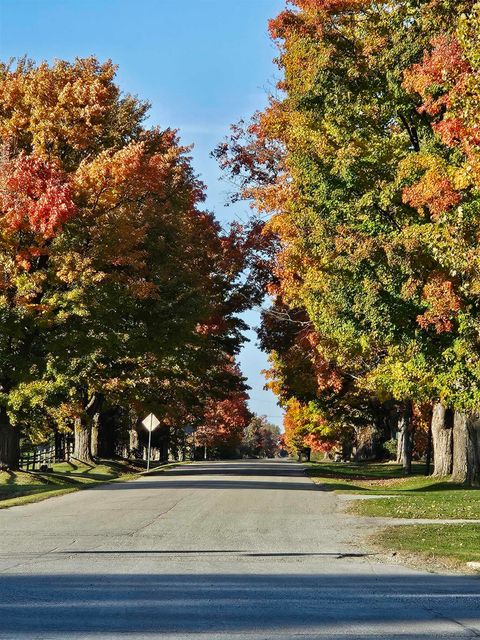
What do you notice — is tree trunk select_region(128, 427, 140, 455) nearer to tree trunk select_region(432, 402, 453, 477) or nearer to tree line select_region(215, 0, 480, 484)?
tree trunk select_region(432, 402, 453, 477)

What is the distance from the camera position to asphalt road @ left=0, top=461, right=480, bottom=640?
741cm

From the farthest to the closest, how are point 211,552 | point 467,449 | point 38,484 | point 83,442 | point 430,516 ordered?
point 83,442, point 467,449, point 38,484, point 430,516, point 211,552

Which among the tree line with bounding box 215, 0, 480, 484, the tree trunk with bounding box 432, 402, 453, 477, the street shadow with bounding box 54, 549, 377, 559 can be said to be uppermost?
the tree line with bounding box 215, 0, 480, 484

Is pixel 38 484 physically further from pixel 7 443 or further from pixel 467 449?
pixel 467 449

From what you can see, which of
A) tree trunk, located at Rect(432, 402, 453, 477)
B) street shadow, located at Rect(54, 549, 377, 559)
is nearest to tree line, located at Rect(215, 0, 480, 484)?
street shadow, located at Rect(54, 549, 377, 559)

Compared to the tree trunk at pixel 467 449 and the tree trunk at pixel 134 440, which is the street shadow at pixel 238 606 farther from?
the tree trunk at pixel 134 440

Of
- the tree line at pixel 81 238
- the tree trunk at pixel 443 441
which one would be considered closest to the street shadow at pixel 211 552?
the tree line at pixel 81 238

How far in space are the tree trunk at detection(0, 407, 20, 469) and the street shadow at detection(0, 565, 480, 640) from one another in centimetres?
2038

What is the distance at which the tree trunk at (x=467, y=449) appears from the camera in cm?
2995

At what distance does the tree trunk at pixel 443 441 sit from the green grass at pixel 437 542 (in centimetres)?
1781

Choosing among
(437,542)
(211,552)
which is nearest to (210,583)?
(211,552)

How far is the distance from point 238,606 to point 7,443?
22.8 meters

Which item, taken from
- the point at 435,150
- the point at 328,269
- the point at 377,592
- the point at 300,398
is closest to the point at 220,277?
the point at 300,398

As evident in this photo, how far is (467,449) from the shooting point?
99.6ft
